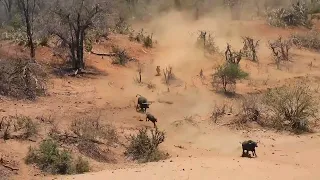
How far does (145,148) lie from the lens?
547 inches

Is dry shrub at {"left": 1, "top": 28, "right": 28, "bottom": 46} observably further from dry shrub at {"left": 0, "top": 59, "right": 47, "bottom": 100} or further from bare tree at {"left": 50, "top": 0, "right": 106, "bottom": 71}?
dry shrub at {"left": 0, "top": 59, "right": 47, "bottom": 100}

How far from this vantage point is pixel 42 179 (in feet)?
38.2

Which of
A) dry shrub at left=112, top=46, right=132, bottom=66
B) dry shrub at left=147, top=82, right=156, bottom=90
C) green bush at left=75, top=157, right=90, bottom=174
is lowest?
green bush at left=75, top=157, right=90, bottom=174

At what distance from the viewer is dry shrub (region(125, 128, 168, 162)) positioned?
Result: 1370 cm

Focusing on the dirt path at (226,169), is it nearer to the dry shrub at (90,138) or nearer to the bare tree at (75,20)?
the dry shrub at (90,138)

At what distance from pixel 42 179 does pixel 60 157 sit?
0.85 m

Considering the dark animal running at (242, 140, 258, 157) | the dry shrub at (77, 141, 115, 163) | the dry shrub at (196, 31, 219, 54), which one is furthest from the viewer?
the dry shrub at (196, 31, 219, 54)

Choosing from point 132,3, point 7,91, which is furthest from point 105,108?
point 132,3

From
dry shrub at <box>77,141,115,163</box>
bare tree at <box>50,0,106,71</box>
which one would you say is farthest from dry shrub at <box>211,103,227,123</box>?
bare tree at <box>50,0,106,71</box>

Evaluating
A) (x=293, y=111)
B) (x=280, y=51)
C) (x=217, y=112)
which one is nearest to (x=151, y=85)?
(x=217, y=112)

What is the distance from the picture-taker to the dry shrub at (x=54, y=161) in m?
12.2

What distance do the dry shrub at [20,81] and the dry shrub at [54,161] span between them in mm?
5468

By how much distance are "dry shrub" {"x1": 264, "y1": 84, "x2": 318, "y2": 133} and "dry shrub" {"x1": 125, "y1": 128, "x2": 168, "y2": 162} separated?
4.94m

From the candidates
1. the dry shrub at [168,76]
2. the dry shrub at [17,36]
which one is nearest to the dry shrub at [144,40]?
the dry shrub at [168,76]
